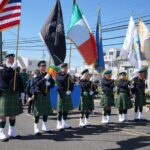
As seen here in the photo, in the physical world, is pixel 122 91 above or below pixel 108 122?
above

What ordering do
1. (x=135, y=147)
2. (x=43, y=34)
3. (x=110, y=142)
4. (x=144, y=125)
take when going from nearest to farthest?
(x=135, y=147), (x=110, y=142), (x=43, y=34), (x=144, y=125)

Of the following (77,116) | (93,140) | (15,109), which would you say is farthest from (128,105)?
(15,109)

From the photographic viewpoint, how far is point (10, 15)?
27.1ft

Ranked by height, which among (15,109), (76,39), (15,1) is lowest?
(15,109)

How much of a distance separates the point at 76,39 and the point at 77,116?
3.85 m

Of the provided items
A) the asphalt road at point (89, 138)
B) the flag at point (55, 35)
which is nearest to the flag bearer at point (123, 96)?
the asphalt road at point (89, 138)

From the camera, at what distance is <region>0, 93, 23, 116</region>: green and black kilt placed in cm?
796

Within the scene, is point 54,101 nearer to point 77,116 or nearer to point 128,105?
point 77,116

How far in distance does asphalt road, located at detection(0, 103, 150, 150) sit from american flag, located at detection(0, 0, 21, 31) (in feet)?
9.17

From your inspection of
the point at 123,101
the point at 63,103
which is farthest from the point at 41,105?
the point at 123,101

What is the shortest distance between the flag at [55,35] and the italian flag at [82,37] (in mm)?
427

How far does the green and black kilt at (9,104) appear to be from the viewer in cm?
796

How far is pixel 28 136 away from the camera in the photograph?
27.6 feet

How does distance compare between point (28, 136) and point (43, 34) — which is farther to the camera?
point (43, 34)
